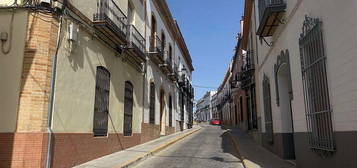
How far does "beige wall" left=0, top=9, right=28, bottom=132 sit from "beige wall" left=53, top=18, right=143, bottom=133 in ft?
2.97

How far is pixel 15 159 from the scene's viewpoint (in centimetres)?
653

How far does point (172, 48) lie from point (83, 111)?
15137mm

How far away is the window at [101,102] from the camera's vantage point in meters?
9.66

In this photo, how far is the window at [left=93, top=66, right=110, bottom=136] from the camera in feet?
Result: 31.7

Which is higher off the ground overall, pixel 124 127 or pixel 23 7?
pixel 23 7

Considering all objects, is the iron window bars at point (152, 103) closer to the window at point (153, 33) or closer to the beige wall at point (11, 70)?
the window at point (153, 33)

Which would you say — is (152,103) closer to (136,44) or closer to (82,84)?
(136,44)

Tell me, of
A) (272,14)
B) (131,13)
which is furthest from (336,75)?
(131,13)

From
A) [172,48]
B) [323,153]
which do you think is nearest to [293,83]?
[323,153]

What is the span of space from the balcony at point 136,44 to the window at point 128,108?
132 centimetres

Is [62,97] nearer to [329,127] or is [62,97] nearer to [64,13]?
[64,13]

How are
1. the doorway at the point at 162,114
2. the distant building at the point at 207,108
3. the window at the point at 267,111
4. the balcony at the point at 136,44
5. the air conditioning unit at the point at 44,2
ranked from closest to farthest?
the air conditioning unit at the point at 44,2 → the window at the point at 267,111 → the balcony at the point at 136,44 → the doorway at the point at 162,114 → the distant building at the point at 207,108

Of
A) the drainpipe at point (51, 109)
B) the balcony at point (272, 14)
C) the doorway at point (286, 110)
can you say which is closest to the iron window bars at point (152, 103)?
the doorway at point (286, 110)

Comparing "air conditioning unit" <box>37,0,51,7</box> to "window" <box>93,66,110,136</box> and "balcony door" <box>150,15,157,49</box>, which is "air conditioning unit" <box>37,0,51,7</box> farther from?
"balcony door" <box>150,15,157,49</box>
